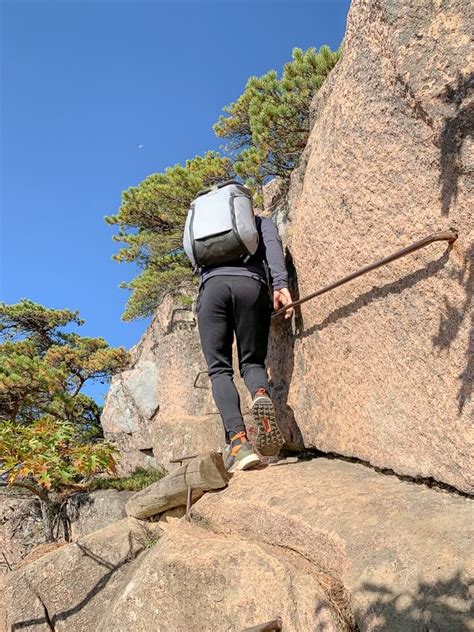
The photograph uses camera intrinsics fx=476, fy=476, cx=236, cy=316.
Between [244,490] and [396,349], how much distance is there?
4.59 feet

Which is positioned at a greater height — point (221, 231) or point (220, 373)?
point (221, 231)

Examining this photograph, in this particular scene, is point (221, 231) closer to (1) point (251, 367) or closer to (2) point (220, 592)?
(1) point (251, 367)

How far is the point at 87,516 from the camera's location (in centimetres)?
690

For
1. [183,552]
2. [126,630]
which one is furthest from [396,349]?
[126,630]

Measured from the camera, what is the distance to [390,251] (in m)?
2.89

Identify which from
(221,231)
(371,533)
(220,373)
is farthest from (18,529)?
(371,533)

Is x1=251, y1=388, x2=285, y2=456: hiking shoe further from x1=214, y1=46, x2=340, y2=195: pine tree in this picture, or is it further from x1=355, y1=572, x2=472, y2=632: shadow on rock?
x1=214, y1=46, x2=340, y2=195: pine tree

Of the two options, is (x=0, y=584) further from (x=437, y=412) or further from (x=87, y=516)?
(x=437, y=412)

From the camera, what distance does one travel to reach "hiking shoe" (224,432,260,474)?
3422 millimetres

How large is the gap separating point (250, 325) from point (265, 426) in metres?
0.81

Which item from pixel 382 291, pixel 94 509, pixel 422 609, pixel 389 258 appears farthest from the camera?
pixel 94 509

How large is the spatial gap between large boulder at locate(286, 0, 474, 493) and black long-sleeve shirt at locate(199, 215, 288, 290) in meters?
0.30

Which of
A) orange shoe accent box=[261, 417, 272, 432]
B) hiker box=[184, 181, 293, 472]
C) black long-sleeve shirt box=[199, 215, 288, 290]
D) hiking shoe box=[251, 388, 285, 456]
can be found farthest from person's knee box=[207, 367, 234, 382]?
black long-sleeve shirt box=[199, 215, 288, 290]

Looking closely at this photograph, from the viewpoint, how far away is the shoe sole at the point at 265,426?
3.39 metres
